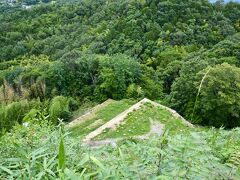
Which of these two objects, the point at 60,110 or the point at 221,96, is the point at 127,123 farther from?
the point at 60,110

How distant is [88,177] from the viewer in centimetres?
159

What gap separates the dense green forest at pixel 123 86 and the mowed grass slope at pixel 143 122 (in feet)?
0.13

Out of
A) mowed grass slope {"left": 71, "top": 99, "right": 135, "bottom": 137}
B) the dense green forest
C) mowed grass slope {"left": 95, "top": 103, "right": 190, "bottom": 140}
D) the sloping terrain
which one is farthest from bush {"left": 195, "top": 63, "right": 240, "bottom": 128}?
mowed grass slope {"left": 71, "top": 99, "right": 135, "bottom": 137}

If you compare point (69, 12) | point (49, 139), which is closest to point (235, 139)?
point (49, 139)

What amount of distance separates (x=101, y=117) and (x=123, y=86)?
5042 millimetres

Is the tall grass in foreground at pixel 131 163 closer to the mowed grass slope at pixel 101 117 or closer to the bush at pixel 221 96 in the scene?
the mowed grass slope at pixel 101 117

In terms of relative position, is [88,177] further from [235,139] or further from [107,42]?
[107,42]

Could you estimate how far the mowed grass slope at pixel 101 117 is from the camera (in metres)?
13.5

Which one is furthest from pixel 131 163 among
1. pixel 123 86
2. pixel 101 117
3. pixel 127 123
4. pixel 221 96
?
pixel 123 86

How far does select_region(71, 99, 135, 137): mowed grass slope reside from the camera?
1355cm

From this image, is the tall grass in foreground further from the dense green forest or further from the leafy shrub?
the leafy shrub

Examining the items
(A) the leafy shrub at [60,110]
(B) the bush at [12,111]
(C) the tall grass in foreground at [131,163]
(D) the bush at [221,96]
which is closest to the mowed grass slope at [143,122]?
(D) the bush at [221,96]

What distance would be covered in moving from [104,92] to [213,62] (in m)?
5.64

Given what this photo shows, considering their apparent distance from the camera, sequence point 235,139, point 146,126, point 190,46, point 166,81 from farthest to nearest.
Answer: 1. point 190,46
2. point 166,81
3. point 146,126
4. point 235,139
